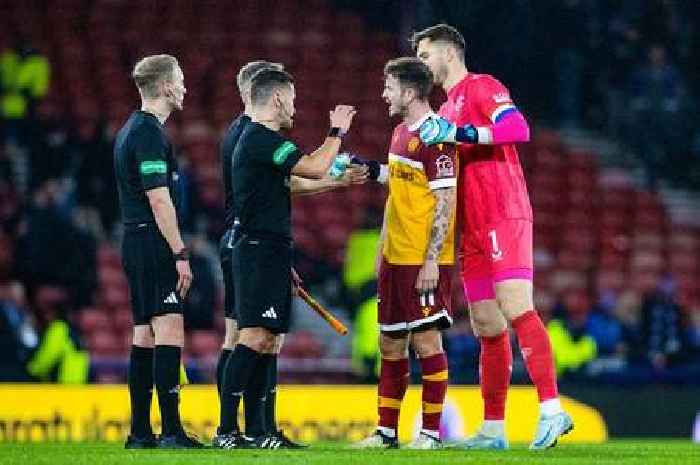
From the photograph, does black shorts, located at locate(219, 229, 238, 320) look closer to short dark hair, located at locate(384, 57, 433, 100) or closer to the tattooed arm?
the tattooed arm

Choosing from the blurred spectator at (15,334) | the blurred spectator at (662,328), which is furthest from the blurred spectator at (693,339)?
the blurred spectator at (15,334)

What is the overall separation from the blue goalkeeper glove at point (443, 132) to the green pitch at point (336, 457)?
1.68 m

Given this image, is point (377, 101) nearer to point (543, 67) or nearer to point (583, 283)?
point (543, 67)

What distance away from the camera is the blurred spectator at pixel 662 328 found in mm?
17547

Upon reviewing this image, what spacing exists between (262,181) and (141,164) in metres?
0.70

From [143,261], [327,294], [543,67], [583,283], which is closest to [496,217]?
[143,261]

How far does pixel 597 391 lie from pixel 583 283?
12.7ft

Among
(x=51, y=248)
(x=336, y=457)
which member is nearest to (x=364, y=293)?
(x=51, y=248)

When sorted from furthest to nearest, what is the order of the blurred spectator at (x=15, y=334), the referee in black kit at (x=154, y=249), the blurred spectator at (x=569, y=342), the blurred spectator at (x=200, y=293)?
1. the blurred spectator at (x=569, y=342)
2. the blurred spectator at (x=200, y=293)
3. the blurred spectator at (x=15, y=334)
4. the referee in black kit at (x=154, y=249)

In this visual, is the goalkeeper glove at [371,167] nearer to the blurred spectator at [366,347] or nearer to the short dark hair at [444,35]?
the short dark hair at [444,35]

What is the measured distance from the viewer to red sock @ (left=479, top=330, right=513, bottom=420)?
10.5m

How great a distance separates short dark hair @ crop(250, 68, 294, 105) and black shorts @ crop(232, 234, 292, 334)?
772 mm

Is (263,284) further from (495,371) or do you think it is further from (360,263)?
(360,263)

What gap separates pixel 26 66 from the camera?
1964cm
